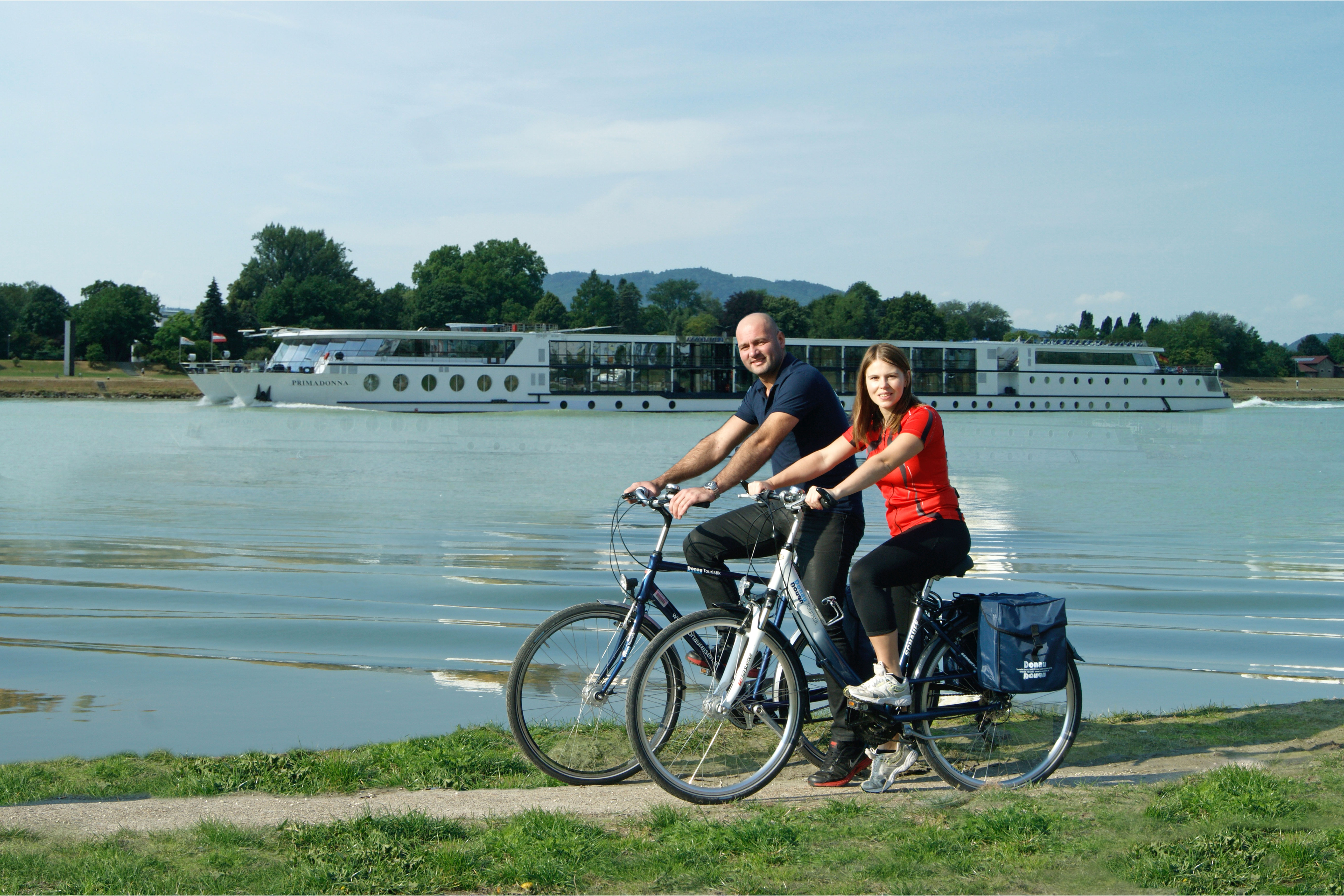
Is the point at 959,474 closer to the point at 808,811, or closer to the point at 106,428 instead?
the point at 808,811

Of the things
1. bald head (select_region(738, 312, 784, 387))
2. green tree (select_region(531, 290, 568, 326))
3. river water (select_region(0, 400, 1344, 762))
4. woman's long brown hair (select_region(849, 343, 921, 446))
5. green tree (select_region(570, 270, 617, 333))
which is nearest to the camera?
woman's long brown hair (select_region(849, 343, 921, 446))

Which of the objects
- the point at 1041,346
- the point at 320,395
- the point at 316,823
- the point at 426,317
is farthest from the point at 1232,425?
the point at 426,317

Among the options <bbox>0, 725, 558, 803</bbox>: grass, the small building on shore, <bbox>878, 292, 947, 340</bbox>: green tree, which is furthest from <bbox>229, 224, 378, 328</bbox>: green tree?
the small building on shore

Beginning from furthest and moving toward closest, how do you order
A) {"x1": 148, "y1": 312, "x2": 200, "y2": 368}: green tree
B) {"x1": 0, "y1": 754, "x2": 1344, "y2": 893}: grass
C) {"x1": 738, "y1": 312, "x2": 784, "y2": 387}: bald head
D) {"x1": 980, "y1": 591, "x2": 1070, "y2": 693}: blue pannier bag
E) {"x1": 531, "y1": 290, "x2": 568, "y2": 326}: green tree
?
{"x1": 531, "y1": 290, "x2": 568, "y2": 326}: green tree → {"x1": 148, "y1": 312, "x2": 200, "y2": 368}: green tree → {"x1": 738, "y1": 312, "x2": 784, "y2": 387}: bald head → {"x1": 980, "y1": 591, "x2": 1070, "y2": 693}: blue pannier bag → {"x1": 0, "y1": 754, "x2": 1344, "y2": 893}: grass

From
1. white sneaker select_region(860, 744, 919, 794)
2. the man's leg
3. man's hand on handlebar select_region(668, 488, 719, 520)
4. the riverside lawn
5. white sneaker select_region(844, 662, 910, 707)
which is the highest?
man's hand on handlebar select_region(668, 488, 719, 520)

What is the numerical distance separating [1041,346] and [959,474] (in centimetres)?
5638

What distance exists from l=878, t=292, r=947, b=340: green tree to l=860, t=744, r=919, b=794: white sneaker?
406ft

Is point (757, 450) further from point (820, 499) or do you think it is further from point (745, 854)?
point (745, 854)

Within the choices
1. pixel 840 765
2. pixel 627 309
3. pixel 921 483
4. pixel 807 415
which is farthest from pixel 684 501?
pixel 627 309

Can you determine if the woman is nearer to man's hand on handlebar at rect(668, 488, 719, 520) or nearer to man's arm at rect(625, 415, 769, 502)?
man's hand on handlebar at rect(668, 488, 719, 520)

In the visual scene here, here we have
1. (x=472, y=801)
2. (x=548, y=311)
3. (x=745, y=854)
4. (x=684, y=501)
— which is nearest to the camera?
(x=745, y=854)

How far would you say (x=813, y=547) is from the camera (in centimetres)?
461

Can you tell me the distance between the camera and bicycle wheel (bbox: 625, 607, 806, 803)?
4184mm

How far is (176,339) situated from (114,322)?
6569 millimetres
